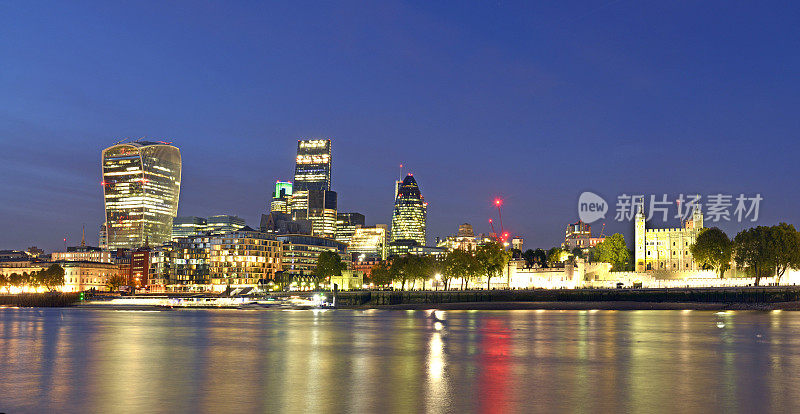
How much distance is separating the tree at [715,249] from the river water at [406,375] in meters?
121

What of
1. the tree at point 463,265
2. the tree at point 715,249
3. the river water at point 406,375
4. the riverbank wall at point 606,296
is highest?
the tree at point 715,249

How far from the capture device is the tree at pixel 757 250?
6053 inches

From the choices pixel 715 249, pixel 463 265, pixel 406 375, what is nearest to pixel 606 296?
pixel 715 249

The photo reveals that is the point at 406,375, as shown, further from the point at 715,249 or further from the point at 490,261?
the point at 490,261

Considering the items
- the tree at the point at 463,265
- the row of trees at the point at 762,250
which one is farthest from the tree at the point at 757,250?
the tree at the point at 463,265

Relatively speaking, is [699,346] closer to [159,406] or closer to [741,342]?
[741,342]

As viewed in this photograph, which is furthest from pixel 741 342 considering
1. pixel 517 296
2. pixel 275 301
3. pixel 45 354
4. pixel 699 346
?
pixel 275 301

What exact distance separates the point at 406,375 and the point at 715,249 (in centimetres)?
15792

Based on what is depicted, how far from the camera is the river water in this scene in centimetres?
2598

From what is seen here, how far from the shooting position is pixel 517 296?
571 ft

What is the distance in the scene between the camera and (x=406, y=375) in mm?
34406

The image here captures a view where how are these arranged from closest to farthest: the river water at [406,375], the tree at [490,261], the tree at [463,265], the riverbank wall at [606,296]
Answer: the river water at [406,375]
the riverbank wall at [606,296]
the tree at [463,265]
the tree at [490,261]

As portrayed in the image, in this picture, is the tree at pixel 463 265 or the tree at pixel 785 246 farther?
the tree at pixel 463 265

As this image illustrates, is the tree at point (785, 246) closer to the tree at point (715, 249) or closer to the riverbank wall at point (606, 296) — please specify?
the riverbank wall at point (606, 296)
